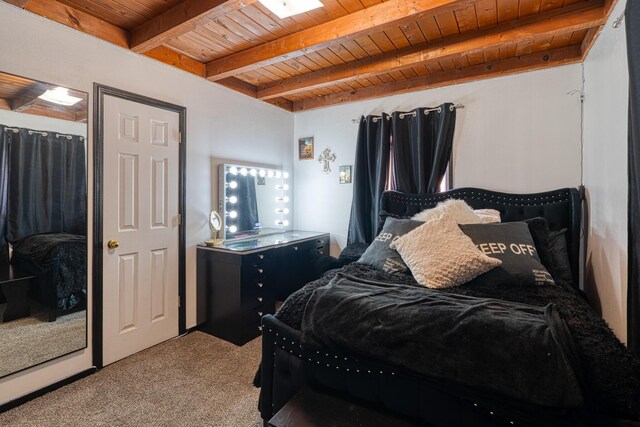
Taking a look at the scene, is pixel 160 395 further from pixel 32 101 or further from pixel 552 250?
pixel 552 250

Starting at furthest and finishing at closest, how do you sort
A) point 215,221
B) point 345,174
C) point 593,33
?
point 345,174, point 215,221, point 593,33

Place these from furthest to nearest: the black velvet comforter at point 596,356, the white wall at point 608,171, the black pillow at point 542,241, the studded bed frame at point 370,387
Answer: the black pillow at point 542,241
the white wall at point 608,171
the studded bed frame at point 370,387
the black velvet comforter at point 596,356

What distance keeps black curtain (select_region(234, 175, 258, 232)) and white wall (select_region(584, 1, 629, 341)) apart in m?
3.01

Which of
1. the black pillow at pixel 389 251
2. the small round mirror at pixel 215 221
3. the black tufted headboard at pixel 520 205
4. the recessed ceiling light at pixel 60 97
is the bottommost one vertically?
the black pillow at pixel 389 251

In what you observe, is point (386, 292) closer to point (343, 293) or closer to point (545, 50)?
point (343, 293)

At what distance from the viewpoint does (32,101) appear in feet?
6.37

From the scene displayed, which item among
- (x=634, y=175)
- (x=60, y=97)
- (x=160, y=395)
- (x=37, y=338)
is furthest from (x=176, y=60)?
(x=634, y=175)

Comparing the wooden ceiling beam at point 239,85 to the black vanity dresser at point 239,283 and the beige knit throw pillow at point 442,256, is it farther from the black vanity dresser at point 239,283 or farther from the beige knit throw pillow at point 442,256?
the beige knit throw pillow at point 442,256

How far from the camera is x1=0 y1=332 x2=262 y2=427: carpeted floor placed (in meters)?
1.77

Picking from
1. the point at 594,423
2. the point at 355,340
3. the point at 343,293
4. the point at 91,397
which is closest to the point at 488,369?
the point at 594,423

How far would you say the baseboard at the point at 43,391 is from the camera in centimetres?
184

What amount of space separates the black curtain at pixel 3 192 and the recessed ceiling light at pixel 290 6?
178 centimetres

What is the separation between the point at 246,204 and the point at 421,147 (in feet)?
6.43

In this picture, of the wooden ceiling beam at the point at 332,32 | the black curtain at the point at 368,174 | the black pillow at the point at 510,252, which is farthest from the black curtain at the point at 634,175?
the black curtain at the point at 368,174
